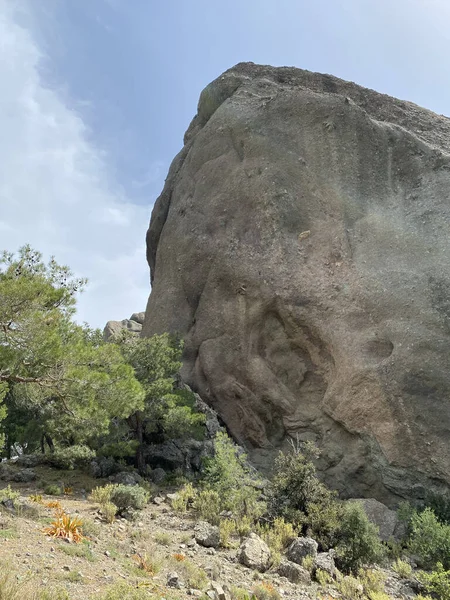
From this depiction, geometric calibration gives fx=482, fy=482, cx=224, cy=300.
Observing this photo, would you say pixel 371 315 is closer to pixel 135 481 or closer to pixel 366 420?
pixel 366 420

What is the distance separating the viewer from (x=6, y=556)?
22.8 feet

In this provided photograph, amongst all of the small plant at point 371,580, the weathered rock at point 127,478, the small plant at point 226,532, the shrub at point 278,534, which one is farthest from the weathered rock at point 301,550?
the weathered rock at point 127,478

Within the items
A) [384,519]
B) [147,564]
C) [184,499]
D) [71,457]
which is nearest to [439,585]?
[384,519]

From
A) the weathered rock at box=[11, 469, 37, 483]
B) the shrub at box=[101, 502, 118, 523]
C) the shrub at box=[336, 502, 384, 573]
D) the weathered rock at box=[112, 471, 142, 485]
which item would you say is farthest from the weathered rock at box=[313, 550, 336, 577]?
the weathered rock at box=[11, 469, 37, 483]

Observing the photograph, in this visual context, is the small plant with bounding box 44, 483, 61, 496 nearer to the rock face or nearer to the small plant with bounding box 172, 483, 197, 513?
the small plant with bounding box 172, 483, 197, 513

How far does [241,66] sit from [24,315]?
25.6 metres

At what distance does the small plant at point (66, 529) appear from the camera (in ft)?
28.4

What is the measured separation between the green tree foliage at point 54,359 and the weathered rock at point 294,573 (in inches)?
190

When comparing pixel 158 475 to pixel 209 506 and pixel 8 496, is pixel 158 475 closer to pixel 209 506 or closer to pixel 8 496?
pixel 209 506

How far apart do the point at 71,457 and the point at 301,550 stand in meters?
9.46

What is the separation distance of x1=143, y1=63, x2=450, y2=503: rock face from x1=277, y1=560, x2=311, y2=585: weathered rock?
790 centimetres

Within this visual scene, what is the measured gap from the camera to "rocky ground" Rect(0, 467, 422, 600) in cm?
690

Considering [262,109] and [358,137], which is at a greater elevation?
[262,109]

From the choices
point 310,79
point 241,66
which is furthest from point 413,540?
point 241,66
